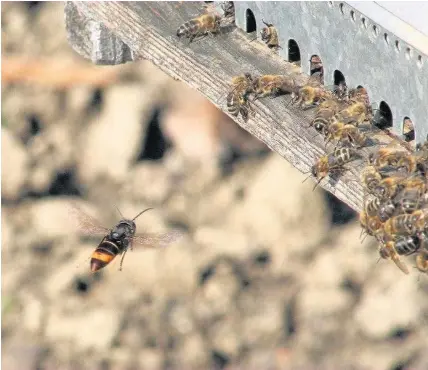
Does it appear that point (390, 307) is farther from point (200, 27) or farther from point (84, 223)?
point (200, 27)

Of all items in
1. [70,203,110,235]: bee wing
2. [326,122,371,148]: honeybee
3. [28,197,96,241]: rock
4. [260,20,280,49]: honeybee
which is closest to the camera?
[326,122,371,148]: honeybee

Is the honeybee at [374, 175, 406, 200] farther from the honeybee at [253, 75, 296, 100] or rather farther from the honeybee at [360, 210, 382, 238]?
the honeybee at [253, 75, 296, 100]

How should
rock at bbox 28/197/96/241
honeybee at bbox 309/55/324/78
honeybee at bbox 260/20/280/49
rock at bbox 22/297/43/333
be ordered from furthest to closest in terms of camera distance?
rock at bbox 28/197/96/241
rock at bbox 22/297/43/333
honeybee at bbox 260/20/280/49
honeybee at bbox 309/55/324/78

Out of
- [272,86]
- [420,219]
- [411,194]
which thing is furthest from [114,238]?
[420,219]

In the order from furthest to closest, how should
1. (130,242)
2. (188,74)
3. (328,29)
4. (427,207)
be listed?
1. (130,242)
2. (188,74)
3. (328,29)
4. (427,207)

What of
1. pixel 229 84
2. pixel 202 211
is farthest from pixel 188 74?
pixel 202 211

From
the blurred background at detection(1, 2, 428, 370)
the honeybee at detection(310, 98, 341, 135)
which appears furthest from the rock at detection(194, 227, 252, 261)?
the honeybee at detection(310, 98, 341, 135)

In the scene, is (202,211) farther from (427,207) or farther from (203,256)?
(427,207)

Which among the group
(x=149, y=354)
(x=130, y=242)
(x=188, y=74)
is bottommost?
(x=149, y=354)
